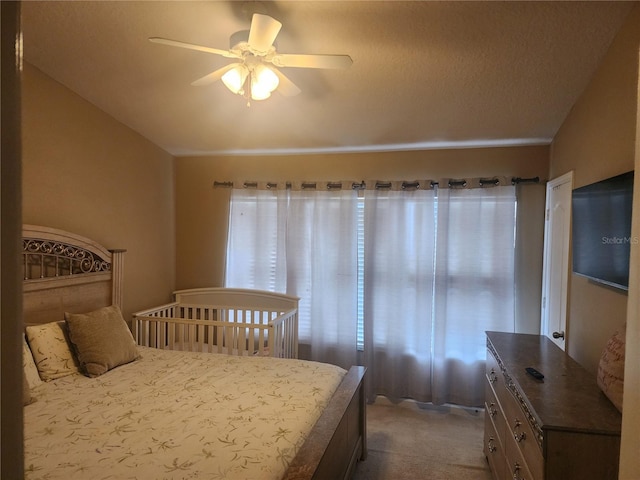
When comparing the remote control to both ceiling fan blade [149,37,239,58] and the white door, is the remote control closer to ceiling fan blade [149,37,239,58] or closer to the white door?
the white door

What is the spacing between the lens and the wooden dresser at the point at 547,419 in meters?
1.29

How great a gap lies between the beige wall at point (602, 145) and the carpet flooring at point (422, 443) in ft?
3.45

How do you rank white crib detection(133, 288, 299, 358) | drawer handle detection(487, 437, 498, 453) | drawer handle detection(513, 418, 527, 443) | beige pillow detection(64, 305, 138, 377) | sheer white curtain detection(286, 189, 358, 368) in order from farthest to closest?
1. sheer white curtain detection(286, 189, 358, 368)
2. white crib detection(133, 288, 299, 358)
3. beige pillow detection(64, 305, 138, 377)
4. drawer handle detection(487, 437, 498, 453)
5. drawer handle detection(513, 418, 527, 443)

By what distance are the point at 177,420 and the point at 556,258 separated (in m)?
2.79

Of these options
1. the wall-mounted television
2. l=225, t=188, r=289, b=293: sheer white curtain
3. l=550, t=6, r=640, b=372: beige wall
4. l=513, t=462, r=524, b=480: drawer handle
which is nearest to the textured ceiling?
l=550, t=6, r=640, b=372: beige wall

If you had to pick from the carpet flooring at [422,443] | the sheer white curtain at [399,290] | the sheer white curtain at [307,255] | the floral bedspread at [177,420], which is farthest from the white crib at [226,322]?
the carpet flooring at [422,443]

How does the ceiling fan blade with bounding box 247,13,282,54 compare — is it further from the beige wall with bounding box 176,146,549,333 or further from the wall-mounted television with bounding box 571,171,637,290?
the beige wall with bounding box 176,146,549,333

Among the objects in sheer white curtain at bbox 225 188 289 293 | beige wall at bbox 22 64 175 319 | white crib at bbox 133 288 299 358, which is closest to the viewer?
beige wall at bbox 22 64 175 319

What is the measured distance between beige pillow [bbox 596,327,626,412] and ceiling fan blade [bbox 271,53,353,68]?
66.0 inches

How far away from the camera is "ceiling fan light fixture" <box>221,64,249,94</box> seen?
72.1 inches

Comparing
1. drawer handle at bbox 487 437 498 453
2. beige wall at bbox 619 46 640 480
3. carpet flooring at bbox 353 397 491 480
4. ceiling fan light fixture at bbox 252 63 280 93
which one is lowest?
carpet flooring at bbox 353 397 491 480

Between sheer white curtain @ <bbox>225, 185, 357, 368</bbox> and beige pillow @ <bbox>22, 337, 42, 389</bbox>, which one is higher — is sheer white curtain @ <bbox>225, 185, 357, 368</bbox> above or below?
above

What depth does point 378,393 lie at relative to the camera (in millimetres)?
3441

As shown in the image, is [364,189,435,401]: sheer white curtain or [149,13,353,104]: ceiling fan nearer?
[149,13,353,104]: ceiling fan
